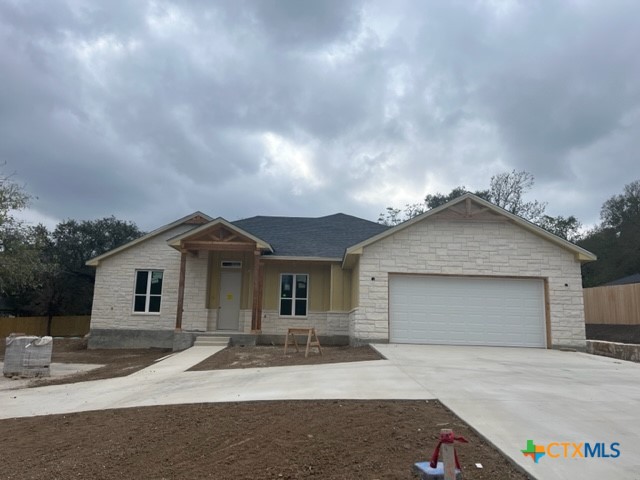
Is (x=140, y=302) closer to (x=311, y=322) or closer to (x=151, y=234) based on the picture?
(x=151, y=234)

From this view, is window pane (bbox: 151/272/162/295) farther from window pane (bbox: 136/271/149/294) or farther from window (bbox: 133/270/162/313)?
window pane (bbox: 136/271/149/294)

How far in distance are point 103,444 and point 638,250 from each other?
44717mm

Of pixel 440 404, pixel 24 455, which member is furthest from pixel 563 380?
pixel 24 455

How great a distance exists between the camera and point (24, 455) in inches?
211

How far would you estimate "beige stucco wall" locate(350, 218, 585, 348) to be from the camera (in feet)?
50.1

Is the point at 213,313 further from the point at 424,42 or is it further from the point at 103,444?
the point at 103,444

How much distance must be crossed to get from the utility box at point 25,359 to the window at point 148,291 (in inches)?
295

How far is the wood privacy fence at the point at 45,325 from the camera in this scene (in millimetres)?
31844

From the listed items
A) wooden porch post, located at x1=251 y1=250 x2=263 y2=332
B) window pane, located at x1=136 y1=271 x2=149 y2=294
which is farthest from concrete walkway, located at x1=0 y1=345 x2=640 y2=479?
window pane, located at x1=136 y1=271 x2=149 y2=294

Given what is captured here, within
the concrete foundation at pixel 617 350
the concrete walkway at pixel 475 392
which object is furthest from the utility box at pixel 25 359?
the concrete foundation at pixel 617 350

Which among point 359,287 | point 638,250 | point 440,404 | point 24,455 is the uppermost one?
point 638,250

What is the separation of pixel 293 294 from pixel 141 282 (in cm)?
632

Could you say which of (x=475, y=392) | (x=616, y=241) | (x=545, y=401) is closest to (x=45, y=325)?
(x=475, y=392)

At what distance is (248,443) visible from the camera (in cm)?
509
